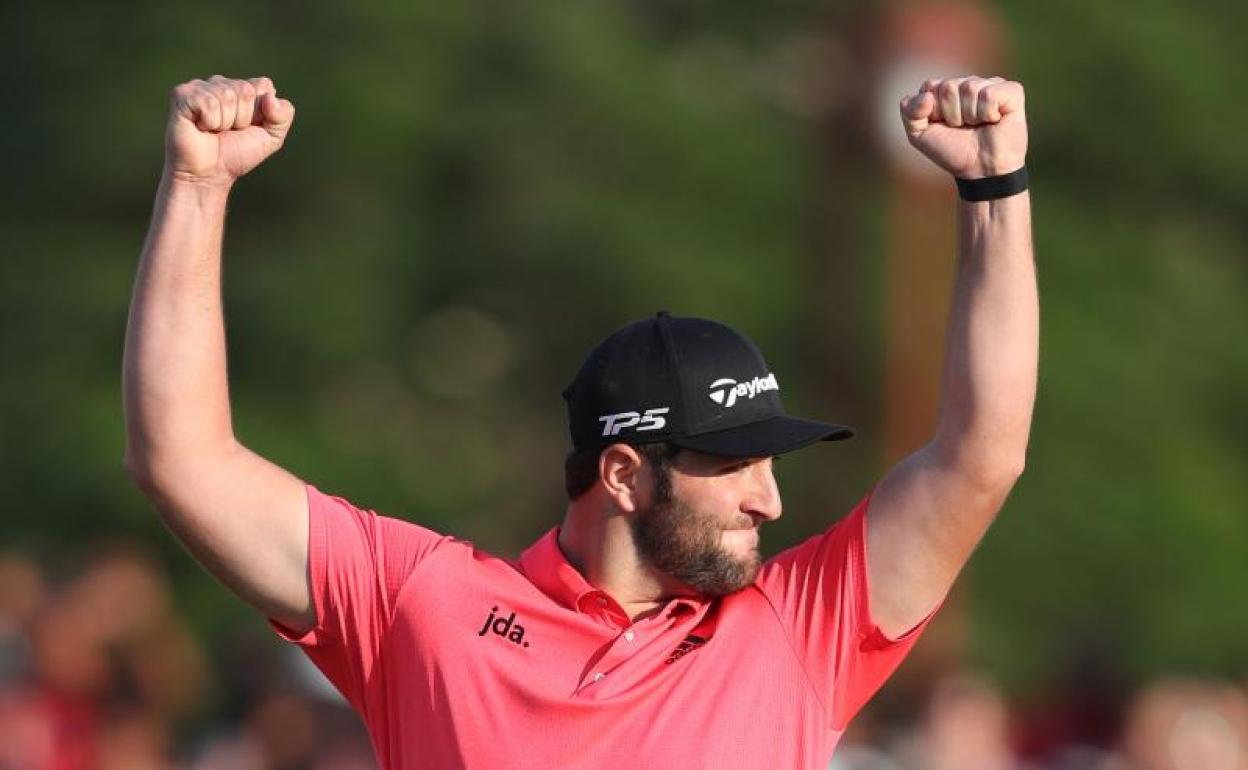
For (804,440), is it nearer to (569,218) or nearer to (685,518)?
(685,518)

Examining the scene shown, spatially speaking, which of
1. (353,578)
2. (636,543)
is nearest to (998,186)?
(636,543)

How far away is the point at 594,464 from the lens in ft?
18.2

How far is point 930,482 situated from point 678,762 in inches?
29.4

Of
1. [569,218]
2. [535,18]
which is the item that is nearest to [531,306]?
[569,218]

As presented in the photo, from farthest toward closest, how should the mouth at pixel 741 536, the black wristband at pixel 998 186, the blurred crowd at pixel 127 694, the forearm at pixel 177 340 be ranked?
the blurred crowd at pixel 127 694 < the mouth at pixel 741 536 < the black wristband at pixel 998 186 < the forearm at pixel 177 340

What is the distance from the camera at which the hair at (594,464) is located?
17.8 feet

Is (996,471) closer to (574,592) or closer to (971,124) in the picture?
(971,124)

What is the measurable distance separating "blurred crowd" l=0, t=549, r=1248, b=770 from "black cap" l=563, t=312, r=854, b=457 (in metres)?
2.95

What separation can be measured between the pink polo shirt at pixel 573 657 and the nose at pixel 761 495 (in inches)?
4.8

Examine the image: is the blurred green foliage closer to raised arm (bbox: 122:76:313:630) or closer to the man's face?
the man's face

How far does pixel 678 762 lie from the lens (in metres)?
5.09

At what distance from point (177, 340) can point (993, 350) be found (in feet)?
5.25

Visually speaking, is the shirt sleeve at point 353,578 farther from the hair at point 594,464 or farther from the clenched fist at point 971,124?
the clenched fist at point 971,124

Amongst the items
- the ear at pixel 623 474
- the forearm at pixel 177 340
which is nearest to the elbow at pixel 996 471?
the ear at pixel 623 474
